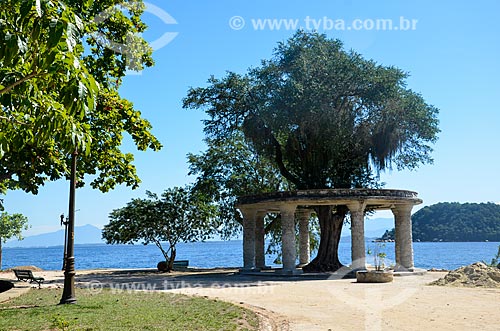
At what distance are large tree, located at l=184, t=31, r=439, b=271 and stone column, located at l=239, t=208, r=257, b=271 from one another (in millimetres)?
3473

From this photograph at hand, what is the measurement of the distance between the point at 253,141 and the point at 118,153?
53.7ft

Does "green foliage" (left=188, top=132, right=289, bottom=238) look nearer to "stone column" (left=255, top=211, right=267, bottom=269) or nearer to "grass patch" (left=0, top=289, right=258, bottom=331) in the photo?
"stone column" (left=255, top=211, right=267, bottom=269)

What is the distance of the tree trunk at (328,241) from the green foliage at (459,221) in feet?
Answer: 420

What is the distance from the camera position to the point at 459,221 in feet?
498

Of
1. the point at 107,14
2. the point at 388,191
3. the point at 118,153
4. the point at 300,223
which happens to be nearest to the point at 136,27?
the point at 107,14

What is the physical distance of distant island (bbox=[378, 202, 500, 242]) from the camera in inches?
5846

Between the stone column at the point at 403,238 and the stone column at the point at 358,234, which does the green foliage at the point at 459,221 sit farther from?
the stone column at the point at 358,234

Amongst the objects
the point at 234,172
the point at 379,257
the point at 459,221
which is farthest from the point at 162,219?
the point at 459,221

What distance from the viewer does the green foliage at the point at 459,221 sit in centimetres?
14850

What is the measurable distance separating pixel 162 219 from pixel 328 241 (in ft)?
42.3

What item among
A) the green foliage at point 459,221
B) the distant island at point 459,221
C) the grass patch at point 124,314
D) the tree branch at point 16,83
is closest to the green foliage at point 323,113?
the grass patch at point 124,314

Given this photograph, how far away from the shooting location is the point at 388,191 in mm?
28188

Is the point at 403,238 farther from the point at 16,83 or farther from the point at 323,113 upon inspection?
the point at 16,83

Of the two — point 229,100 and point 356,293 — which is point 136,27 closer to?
point 356,293
